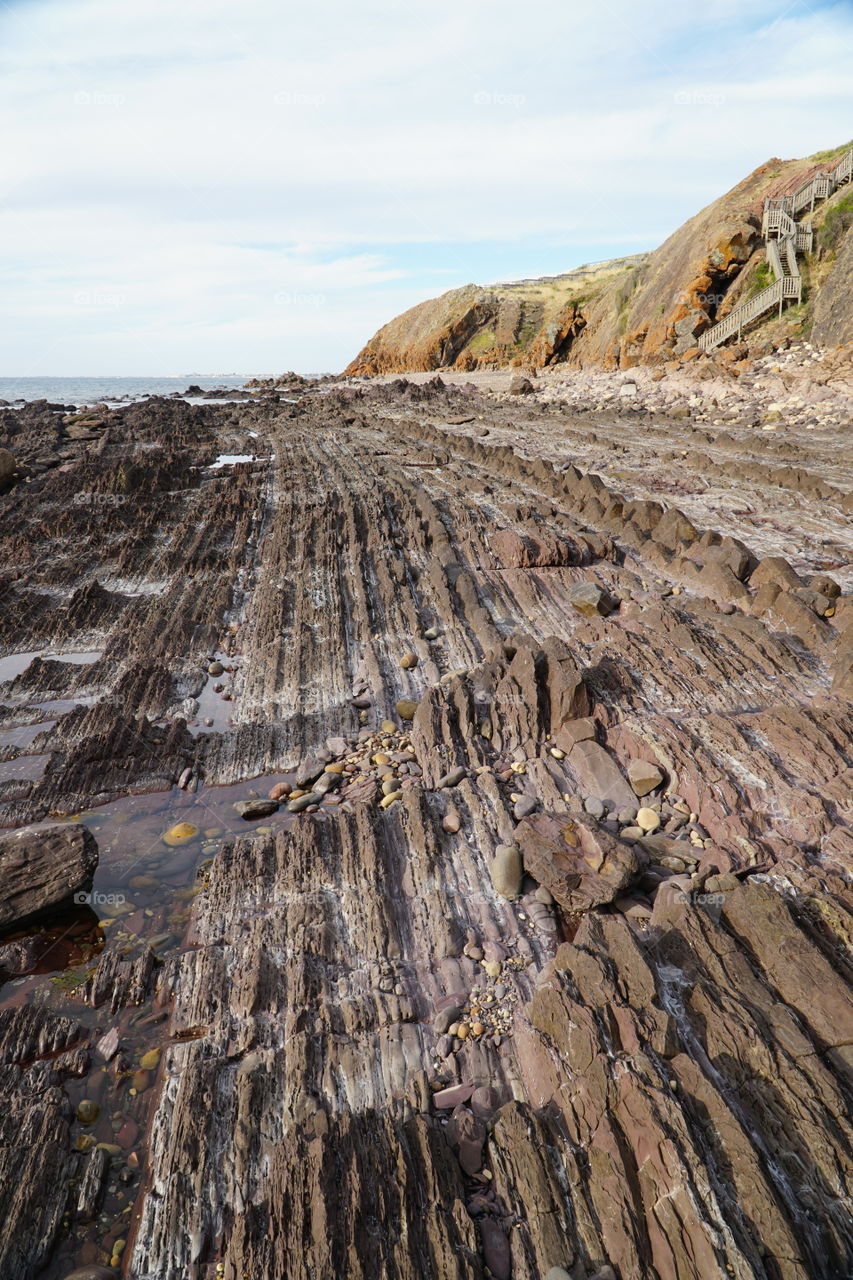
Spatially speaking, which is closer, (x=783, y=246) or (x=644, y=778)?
(x=644, y=778)

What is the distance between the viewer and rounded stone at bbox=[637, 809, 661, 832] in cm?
659

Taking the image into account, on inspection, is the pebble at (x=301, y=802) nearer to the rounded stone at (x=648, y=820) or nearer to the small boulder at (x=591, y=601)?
the rounded stone at (x=648, y=820)

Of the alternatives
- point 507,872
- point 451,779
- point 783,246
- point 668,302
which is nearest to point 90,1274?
point 507,872

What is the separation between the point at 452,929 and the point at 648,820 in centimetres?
230

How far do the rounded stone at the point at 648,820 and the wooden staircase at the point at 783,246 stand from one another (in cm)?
3300

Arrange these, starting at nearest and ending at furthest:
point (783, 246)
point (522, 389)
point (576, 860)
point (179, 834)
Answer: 1. point (576, 860)
2. point (179, 834)
3. point (783, 246)
4. point (522, 389)

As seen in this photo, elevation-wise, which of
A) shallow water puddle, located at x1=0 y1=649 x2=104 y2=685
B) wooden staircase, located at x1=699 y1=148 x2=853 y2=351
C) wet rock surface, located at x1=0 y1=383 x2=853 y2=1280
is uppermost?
wooden staircase, located at x1=699 y1=148 x2=853 y2=351

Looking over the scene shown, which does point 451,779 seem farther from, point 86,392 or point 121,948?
point 86,392

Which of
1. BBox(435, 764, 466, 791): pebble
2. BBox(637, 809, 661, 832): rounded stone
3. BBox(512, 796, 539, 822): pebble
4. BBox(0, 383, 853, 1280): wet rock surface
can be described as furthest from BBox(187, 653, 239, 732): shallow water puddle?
BBox(637, 809, 661, 832): rounded stone

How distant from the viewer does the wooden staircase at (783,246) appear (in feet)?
102

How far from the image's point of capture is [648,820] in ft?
21.8

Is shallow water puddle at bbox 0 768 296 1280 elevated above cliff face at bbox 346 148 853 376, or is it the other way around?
cliff face at bbox 346 148 853 376

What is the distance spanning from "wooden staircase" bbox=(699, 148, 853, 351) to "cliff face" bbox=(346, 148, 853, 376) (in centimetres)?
79

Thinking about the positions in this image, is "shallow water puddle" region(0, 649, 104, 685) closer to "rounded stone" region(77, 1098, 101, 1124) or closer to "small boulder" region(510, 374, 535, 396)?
"rounded stone" region(77, 1098, 101, 1124)
